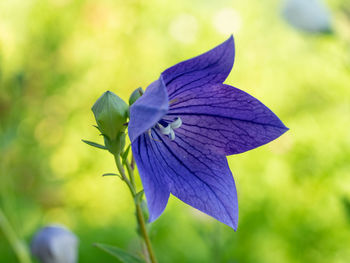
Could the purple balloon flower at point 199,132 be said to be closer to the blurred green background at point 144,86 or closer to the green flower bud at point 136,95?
the green flower bud at point 136,95

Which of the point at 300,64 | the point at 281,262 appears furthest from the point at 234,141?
the point at 300,64

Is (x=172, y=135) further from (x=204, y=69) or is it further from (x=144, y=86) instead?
(x=144, y=86)

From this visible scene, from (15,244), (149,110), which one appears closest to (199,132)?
(149,110)

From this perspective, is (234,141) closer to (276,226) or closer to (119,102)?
(119,102)

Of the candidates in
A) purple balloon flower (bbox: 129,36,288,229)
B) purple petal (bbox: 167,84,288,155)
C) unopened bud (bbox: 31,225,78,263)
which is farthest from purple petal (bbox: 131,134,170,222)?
unopened bud (bbox: 31,225,78,263)

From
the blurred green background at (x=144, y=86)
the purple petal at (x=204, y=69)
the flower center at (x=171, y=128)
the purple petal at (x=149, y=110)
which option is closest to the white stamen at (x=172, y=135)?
the flower center at (x=171, y=128)

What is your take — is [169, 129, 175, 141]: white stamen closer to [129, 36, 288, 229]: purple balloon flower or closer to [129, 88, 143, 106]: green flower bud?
[129, 36, 288, 229]: purple balloon flower
